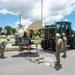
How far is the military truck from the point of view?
14752 millimetres

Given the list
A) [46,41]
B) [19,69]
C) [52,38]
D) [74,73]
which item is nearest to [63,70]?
[74,73]

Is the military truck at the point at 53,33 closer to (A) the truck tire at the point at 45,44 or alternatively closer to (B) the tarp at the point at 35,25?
(A) the truck tire at the point at 45,44

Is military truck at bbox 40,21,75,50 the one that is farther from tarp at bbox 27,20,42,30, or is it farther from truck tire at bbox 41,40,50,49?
tarp at bbox 27,20,42,30

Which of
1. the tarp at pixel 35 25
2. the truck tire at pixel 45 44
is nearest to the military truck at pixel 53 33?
the truck tire at pixel 45 44

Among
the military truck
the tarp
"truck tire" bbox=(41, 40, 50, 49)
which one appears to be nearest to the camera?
the tarp

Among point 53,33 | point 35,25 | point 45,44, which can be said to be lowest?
point 45,44

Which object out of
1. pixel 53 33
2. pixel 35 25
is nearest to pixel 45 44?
pixel 53 33

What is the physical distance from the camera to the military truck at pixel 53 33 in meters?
14.8

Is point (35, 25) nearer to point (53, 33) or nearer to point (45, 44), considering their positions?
point (53, 33)

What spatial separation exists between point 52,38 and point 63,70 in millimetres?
6869

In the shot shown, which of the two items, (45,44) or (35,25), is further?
(45,44)

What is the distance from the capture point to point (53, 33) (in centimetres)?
1470

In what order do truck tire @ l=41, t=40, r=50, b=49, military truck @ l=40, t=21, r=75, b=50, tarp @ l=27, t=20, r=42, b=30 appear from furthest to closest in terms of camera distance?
1. truck tire @ l=41, t=40, r=50, b=49
2. military truck @ l=40, t=21, r=75, b=50
3. tarp @ l=27, t=20, r=42, b=30

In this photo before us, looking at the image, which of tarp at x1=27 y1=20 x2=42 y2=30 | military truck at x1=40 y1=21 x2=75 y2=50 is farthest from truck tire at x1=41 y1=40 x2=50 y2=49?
tarp at x1=27 y1=20 x2=42 y2=30
